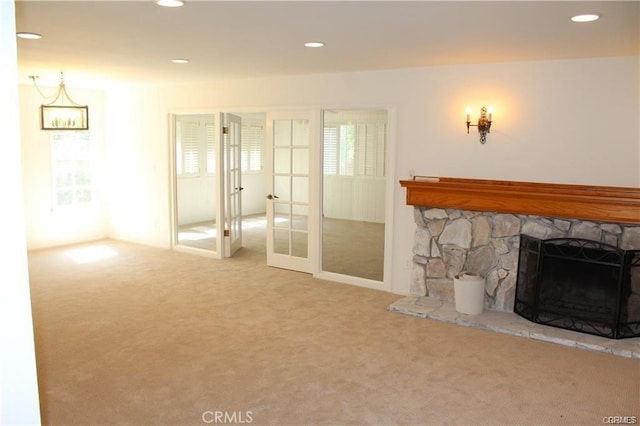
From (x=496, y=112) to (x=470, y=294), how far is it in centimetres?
167

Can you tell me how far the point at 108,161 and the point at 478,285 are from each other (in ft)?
19.6

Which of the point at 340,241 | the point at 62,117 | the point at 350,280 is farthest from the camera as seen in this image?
the point at 340,241

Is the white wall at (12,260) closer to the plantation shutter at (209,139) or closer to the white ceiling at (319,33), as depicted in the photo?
the white ceiling at (319,33)

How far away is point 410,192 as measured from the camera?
4945mm

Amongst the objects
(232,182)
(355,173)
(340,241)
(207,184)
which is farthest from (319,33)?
(207,184)

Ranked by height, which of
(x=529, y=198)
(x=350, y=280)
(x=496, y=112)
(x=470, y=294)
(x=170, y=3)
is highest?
(x=170, y=3)

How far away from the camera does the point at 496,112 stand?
4.70 metres

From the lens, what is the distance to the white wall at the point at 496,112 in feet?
13.9

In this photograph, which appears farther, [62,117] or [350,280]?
[62,117]

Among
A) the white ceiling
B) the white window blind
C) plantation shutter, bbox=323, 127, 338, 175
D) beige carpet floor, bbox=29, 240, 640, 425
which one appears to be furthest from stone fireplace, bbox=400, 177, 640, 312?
the white window blind

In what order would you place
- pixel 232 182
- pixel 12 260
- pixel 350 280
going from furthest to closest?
pixel 232 182 < pixel 350 280 < pixel 12 260

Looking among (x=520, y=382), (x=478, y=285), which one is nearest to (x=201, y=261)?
(x=478, y=285)

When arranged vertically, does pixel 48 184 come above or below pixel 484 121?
below

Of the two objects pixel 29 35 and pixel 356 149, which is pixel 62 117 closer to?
pixel 29 35
